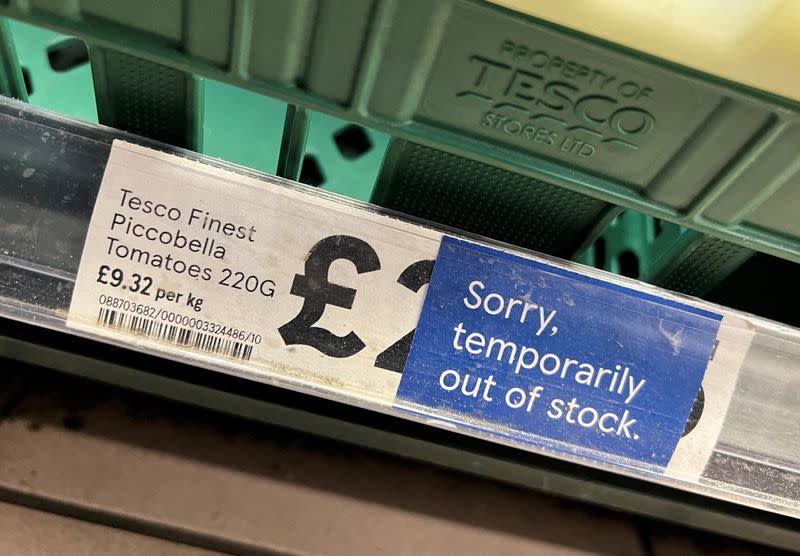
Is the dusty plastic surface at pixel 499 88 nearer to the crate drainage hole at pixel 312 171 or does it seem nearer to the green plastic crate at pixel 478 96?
the green plastic crate at pixel 478 96

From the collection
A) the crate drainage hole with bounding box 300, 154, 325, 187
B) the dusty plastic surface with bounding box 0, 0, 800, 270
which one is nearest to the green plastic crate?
the dusty plastic surface with bounding box 0, 0, 800, 270

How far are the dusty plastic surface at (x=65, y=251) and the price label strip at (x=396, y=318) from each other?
0.01 m

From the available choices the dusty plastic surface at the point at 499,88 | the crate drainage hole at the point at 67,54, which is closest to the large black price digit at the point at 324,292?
the dusty plastic surface at the point at 499,88

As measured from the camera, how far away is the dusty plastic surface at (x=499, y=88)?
1.77 ft

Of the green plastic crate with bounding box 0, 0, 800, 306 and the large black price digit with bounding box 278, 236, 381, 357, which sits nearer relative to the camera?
the green plastic crate with bounding box 0, 0, 800, 306

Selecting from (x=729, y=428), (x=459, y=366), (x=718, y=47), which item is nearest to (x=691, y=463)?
(x=729, y=428)

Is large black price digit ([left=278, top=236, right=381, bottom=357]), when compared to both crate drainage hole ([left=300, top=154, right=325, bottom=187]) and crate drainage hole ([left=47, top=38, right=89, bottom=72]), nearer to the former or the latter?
crate drainage hole ([left=300, top=154, right=325, bottom=187])

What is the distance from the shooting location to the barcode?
2.15 feet

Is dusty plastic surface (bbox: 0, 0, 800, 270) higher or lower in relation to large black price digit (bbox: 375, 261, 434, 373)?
higher

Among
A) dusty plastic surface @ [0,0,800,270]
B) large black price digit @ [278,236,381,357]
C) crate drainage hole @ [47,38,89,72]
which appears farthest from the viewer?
crate drainage hole @ [47,38,89,72]

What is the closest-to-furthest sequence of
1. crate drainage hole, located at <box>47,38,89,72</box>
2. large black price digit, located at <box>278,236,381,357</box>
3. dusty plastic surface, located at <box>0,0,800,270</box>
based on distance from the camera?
dusty plastic surface, located at <box>0,0,800,270</box>, large black price digit, located at <box>278,236,381,357</box>, crate drainage hole, located at <box>47,38,89,72</box>

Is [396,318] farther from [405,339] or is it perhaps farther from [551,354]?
[551,354]

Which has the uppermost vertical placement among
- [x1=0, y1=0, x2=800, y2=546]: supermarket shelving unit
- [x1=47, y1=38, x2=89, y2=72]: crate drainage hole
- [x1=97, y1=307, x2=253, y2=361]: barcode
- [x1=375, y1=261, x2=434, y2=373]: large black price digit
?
[x1=47, y1=38, x2=89, y2=72]: crate drainage hole

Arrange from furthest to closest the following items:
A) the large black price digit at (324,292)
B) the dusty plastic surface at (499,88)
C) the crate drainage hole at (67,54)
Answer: the crate drainage hole at (67,54)
the large black price digit at (324,292)
the dusty plastic surface at (499,88)
